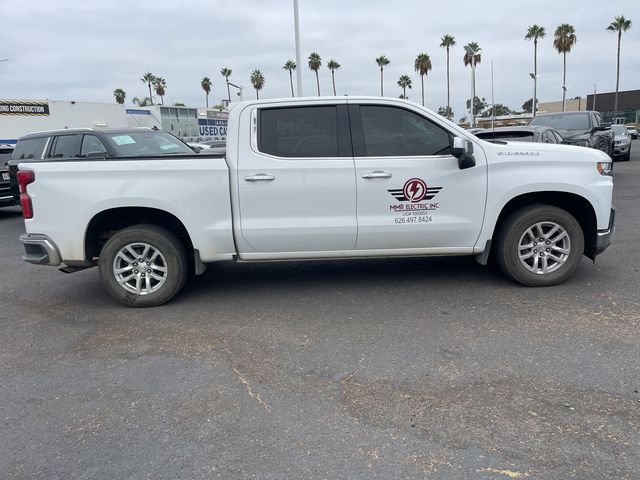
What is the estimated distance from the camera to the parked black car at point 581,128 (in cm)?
1273

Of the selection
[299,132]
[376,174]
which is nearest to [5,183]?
[299,132]

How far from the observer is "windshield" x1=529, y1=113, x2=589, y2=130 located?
13.7 m

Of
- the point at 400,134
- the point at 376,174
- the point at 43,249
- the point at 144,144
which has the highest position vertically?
the point at 144,144

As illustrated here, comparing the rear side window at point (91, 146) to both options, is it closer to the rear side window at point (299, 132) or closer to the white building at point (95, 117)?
the rear side window at point (299, 132)

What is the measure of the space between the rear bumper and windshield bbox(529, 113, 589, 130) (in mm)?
→ 12301

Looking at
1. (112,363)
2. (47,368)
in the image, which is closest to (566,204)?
(112,363)

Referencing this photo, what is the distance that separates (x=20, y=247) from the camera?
8852 millimetres

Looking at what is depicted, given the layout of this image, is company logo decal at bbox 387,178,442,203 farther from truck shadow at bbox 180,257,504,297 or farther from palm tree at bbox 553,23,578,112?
palm tree at bbox 553,23,578,112

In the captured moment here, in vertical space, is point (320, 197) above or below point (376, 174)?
below

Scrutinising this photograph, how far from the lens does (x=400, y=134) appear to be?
512 centimetres

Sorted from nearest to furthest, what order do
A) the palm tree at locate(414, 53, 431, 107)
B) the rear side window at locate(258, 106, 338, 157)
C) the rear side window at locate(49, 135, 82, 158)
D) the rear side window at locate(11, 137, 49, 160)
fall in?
1. the rear side window at locate(258, 106, 338, 157)
2. the rear side window at locate(49, 135, 82, 158)
3. the rear side window at locate(11, 137, 49, 160)
4. the palm tree at locate(414, 53, 431, 107)

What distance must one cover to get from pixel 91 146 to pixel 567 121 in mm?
11696

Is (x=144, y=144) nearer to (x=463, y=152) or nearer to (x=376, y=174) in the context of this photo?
(x=376, y=174)

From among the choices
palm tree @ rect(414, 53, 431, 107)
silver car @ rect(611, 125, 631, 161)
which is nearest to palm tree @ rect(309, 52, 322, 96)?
palm tree @ rect(414, 53, 431, 107)
